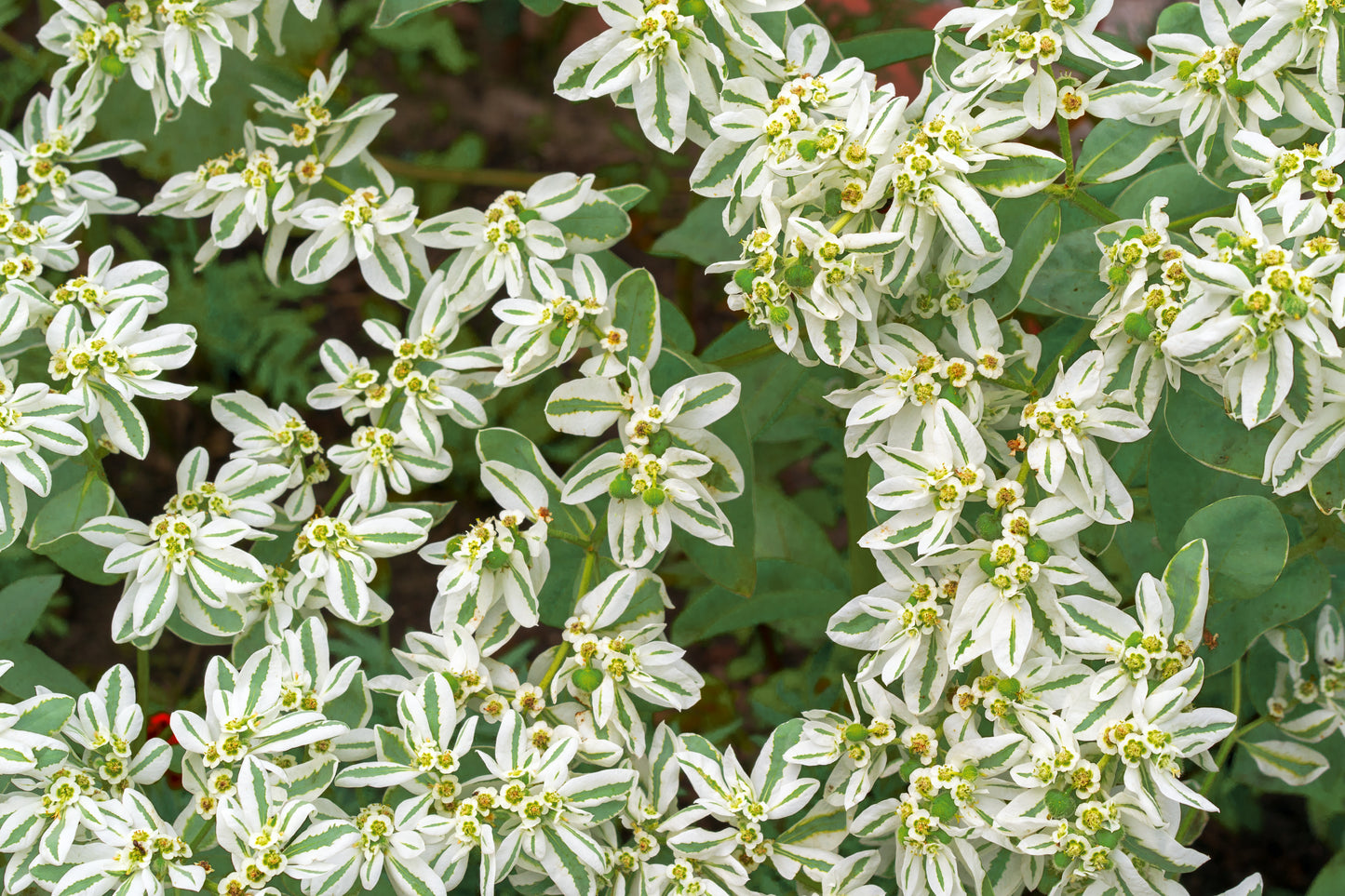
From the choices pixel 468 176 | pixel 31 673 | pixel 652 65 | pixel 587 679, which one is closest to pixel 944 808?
pixel 587 679

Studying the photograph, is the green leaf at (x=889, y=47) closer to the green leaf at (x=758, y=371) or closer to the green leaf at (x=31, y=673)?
the green leaf at (x=758, y=371)

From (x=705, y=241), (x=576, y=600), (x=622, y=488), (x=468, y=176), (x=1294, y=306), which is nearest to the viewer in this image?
(x=1294, y=306)

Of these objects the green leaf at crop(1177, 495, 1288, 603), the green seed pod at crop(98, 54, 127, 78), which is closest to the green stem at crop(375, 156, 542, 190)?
the green seed pod at crop(98, 54, 127, 78)

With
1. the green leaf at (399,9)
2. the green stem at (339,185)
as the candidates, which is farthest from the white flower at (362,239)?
the green leaf at (399,9)

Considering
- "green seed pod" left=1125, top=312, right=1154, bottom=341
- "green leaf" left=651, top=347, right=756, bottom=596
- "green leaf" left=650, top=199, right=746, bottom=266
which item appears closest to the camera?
"green seed pod" left=1125, top=312, right=1154, bottom=341

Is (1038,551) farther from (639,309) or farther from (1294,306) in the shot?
(639,309)

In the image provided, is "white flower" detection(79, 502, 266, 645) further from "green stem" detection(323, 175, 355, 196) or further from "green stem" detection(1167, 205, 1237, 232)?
"green stem" detection(1167, 205, 1237, 232)
